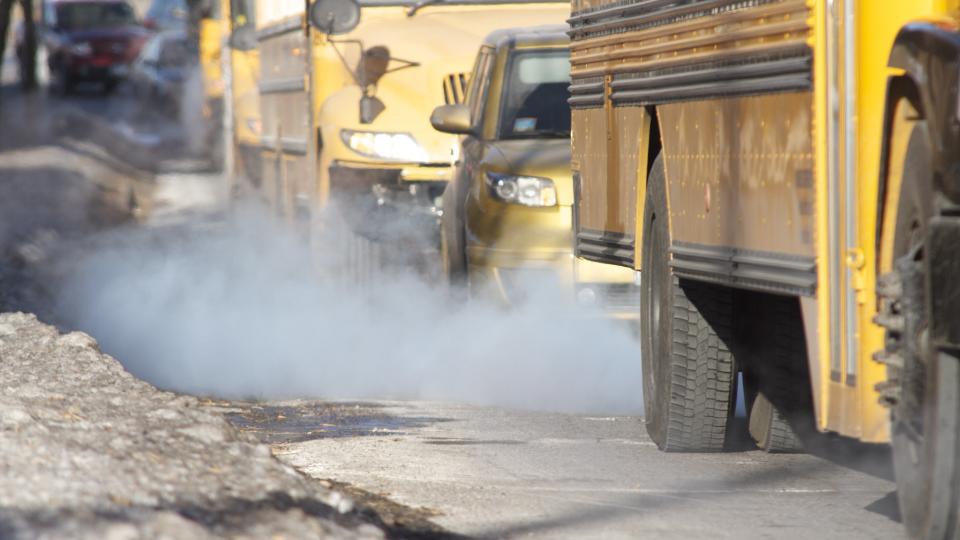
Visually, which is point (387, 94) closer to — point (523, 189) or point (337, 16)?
point (337, 16)

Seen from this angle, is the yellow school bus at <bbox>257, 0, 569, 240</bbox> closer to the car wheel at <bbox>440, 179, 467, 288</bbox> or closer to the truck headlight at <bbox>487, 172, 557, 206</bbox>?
the car wheel at <bbox>440, 179, 467, 288</bbox>

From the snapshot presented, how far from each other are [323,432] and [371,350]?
11.2 ft

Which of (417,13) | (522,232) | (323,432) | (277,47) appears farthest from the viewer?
(277,47)

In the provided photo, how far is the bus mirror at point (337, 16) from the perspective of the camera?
14266 mm

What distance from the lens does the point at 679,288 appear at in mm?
7688

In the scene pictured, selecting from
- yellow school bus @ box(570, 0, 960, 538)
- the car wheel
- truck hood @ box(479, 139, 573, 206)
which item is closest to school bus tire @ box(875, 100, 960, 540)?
yellow school bus @ box(570, 0, 960, 538)

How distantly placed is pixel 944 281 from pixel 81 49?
42929mm

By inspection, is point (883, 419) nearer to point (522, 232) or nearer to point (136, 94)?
point (522, 232)

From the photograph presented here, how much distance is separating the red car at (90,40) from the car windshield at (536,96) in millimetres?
34909

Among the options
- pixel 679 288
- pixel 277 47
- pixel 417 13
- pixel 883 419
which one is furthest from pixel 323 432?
pixel 277 47

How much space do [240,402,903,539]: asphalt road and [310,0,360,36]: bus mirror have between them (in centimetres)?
567

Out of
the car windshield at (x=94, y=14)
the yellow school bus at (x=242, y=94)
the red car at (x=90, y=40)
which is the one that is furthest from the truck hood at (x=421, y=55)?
the car windshield at (x=94, y=14)

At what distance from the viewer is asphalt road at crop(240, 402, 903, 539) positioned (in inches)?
247

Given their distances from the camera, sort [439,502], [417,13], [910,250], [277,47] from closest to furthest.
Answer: [910,250] → [439,502] → [417,13] → [277,47]
